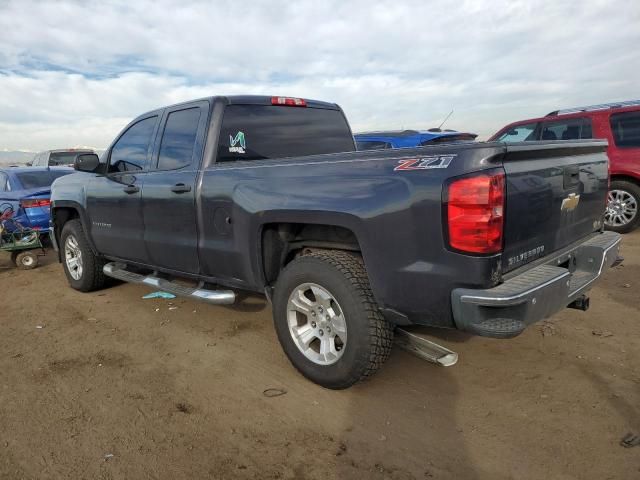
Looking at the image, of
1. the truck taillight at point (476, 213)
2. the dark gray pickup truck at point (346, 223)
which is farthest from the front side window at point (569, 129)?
the truck taillight at point (476, 213)

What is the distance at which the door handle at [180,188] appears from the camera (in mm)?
3744

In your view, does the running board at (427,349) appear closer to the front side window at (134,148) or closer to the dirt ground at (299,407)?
the dirt ground at (299,407)

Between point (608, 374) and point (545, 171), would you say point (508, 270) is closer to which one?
point (545, 171)

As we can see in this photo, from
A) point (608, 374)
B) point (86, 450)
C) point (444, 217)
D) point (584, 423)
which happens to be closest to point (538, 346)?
point (608, 374)

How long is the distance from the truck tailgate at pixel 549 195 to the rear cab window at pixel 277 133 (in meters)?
2.10

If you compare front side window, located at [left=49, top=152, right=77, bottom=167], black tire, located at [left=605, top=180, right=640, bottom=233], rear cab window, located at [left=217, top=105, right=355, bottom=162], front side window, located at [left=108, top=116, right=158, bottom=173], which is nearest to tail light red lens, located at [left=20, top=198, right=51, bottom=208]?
front side window, located at [left=108, top=116, right=158, bottom=173]

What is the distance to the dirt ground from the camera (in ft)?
8.01

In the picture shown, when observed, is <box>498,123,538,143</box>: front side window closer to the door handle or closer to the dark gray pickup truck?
the dark gray pickup truck

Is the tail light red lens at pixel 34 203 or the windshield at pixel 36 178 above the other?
the windshield at pixel 36 178

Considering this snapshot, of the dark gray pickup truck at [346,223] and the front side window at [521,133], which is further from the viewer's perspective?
the front side window at [521,133]

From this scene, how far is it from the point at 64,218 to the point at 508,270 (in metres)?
5.30

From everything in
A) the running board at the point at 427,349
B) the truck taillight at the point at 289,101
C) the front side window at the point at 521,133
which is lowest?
the running board at the point at 427,349

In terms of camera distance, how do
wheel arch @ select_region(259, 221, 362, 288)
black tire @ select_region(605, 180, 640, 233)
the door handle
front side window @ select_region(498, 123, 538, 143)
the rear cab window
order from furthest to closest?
front side window @ select_region(498, 123, 538, 143) < black tire @ select_region(605, 180, 640, 233) < the rear cab window < the door handle < wheel arch @ select_region(259, 221, 362, 288)

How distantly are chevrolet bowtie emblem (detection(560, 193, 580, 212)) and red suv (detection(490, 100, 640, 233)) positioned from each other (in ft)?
15.5
